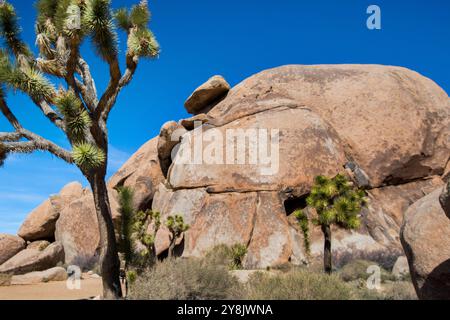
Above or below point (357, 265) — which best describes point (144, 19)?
above

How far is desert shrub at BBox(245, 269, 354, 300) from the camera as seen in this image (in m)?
7.04

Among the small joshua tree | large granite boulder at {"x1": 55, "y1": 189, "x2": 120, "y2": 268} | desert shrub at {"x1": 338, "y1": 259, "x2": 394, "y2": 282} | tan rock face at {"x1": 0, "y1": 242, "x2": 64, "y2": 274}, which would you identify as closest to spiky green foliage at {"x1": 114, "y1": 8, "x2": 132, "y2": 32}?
the small joshua tree

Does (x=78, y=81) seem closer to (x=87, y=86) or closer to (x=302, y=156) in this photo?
(x=87, y=86)

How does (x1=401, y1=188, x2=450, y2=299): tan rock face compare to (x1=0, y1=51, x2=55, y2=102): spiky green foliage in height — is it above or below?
below

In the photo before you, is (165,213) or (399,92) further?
(399,92)

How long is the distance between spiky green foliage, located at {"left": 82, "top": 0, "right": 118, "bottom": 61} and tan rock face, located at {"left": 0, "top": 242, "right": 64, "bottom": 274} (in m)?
15.3

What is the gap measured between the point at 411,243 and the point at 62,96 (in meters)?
8.99

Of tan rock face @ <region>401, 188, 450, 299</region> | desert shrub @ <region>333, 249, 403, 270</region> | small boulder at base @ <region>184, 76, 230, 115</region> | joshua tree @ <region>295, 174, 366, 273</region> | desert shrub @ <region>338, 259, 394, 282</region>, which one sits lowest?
desert shrub @ <region>338, 259, 394, 282</region>

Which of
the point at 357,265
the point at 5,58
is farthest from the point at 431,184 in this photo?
the point at 5,58

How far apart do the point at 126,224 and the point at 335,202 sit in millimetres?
7857

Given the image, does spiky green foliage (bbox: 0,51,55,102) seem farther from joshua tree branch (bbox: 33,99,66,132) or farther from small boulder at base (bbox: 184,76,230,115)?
small boulder at base (bbox: 184,76,230,115)

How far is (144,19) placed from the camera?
40.6ft

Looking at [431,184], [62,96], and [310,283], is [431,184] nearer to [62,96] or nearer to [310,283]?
[310,283]
